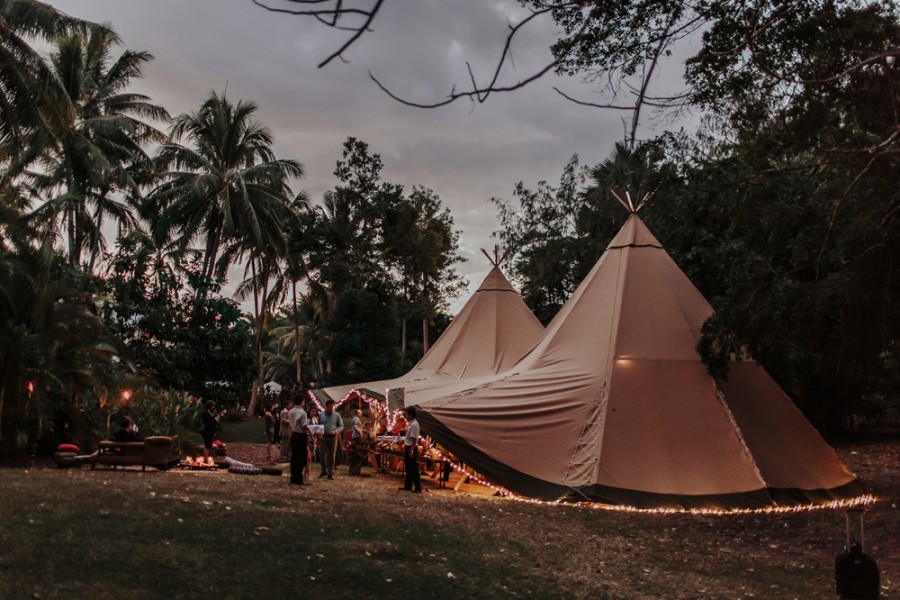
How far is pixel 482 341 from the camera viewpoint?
74.3 feet

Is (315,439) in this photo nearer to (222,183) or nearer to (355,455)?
(355,455)

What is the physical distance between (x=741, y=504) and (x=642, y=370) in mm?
2639

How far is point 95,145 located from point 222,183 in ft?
15.4

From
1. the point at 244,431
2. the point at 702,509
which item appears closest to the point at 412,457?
the point at 702,509

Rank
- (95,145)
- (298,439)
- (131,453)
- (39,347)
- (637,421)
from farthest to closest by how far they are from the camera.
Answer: (95,145) → (39,347) → (131,453) → (637,421) → (298,439)

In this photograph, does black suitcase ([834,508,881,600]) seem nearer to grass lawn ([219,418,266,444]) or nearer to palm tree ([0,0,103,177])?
palm tree ([0,0,103,177])

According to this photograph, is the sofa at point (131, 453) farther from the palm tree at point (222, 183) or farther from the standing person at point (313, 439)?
the palm tree at point (222, 183)

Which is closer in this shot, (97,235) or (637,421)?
(637,421)

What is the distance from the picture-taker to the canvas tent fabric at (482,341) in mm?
22062

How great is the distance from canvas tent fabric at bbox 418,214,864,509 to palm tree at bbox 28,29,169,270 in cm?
1766

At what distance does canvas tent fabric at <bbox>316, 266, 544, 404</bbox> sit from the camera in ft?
72.4

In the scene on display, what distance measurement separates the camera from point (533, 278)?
34000 millimetres

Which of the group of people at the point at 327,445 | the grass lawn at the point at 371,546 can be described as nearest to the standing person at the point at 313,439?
the group of people at the point at 327,445

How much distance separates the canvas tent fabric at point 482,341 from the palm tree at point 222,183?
1072 cm
